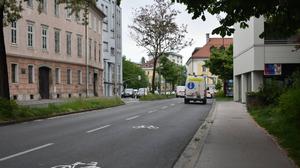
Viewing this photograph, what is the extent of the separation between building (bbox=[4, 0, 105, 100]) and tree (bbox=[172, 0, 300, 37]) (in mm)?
32129

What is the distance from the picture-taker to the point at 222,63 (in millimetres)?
65812

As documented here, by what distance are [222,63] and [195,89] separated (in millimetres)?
17623

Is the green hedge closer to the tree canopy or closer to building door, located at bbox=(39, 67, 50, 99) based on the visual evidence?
building door, located at bbox=(39, 67, 50, 99)

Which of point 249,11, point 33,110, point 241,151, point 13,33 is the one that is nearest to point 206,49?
point 13,33

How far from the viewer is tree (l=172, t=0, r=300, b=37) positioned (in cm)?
1264

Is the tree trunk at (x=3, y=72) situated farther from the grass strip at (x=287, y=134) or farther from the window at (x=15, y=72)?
the window at (x=15, y=72)

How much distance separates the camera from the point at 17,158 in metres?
10.9

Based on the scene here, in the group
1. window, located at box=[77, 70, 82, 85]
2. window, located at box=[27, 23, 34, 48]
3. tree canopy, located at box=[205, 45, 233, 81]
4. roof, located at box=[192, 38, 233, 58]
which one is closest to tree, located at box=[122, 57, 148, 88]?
roof, located at box=[192, 38, 233, 58]

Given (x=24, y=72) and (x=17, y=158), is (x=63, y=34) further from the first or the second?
(x=17, y=158)

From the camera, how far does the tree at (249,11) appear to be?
12641 millimetres

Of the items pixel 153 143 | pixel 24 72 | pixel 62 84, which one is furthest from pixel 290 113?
pixel 62 84

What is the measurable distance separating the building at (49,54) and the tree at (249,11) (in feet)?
105

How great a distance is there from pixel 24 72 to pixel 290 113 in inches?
1350

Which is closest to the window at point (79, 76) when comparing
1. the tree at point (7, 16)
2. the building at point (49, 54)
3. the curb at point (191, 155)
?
the building at point (49, 54)
